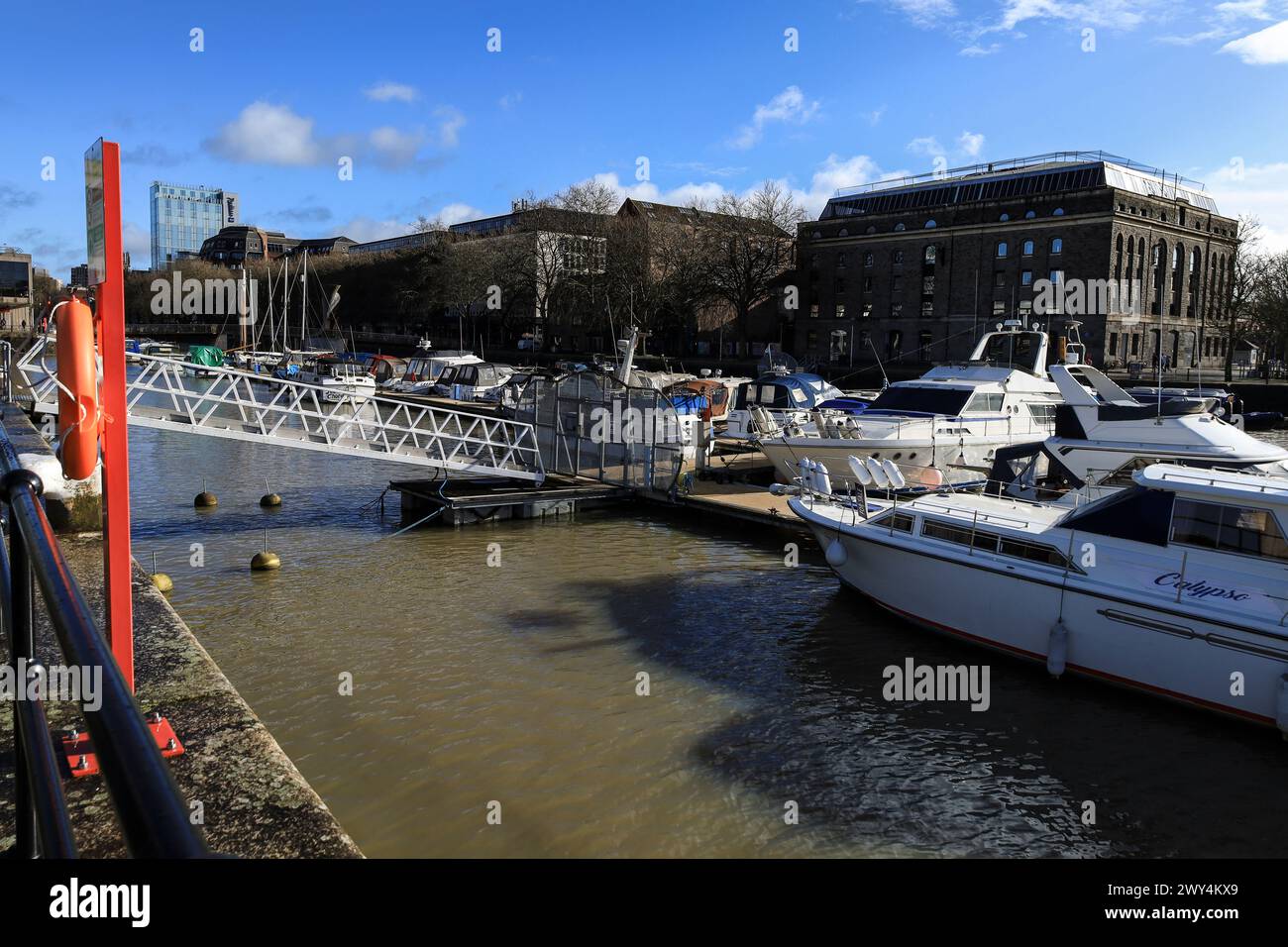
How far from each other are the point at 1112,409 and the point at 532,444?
13511mm

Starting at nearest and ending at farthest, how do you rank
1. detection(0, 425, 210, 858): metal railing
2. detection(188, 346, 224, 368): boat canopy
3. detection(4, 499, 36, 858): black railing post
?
1. detection(0, 425, 210, 858): metal railing
2. detection(4, 499, 36, 858): black railing post
3. detection(188, 346, 224, 368): boat canopy

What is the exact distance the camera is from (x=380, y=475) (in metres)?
28.0

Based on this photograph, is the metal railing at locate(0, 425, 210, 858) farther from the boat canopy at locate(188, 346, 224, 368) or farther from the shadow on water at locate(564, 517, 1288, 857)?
the boat canopy at locate(188, 346, 224, 368)

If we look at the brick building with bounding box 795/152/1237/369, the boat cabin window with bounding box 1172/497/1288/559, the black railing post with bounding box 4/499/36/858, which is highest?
the brick building with bounding box 795/152/1237/369

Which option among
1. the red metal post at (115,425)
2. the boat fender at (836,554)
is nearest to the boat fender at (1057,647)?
the boat fender at (836,554)

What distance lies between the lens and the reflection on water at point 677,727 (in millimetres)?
9039

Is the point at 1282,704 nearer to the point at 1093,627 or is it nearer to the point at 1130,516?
the point at 1093,627

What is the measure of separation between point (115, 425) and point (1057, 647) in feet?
35.6

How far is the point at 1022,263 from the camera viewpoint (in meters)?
64.0

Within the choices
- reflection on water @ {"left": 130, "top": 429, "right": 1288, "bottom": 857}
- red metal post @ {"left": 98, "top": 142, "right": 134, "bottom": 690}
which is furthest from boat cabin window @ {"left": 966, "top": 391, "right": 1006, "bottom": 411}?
red metal post @ {"left": 98, "top": 142, "right": 134, "bottom": 690}

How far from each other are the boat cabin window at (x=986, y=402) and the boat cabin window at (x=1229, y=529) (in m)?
12.5

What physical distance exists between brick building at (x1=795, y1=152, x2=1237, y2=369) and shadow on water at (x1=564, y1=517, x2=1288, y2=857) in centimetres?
4625

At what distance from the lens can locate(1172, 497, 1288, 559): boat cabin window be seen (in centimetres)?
1134

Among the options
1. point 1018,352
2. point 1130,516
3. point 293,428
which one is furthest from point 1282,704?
point 1018,352
